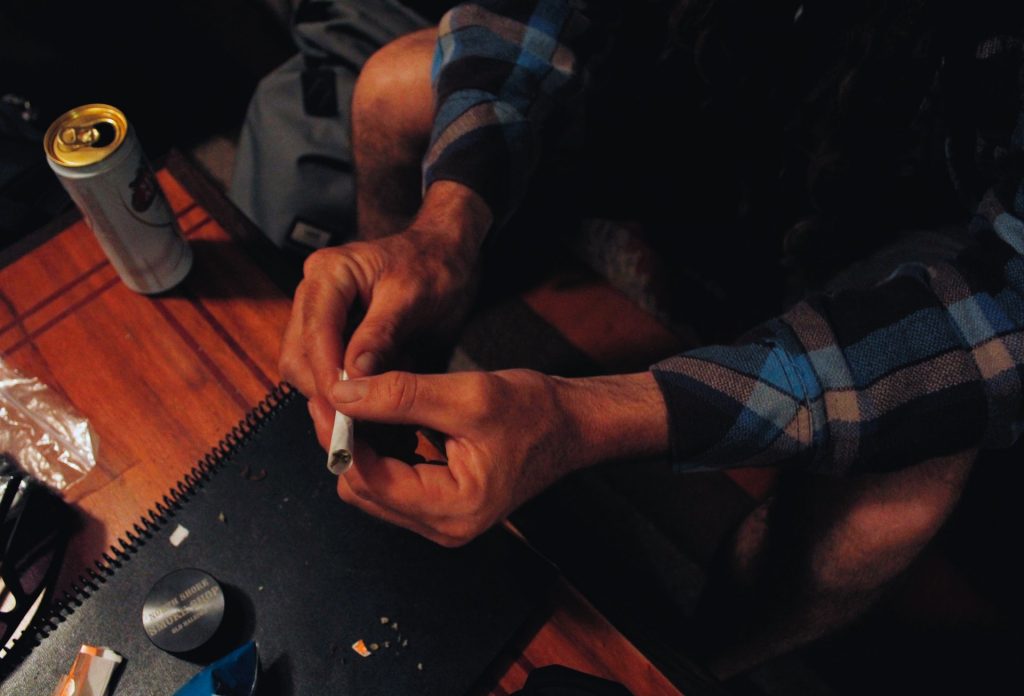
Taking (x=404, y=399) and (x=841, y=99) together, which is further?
(x=841, y=99)

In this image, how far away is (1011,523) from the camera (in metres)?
1.13

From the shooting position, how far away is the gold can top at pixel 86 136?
0.68 meters

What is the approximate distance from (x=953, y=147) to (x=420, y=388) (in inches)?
27.6

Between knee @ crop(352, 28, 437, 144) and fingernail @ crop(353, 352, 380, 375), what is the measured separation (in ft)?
1.78

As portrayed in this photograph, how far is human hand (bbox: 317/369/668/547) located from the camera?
612 mm

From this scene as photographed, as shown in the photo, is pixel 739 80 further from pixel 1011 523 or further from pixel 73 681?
pixel 73 681

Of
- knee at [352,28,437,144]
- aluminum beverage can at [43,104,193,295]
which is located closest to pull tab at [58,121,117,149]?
aluminum beverage can at [43,104,193,295]

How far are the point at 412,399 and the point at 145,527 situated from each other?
0.30m

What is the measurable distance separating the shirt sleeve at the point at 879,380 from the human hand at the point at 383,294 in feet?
0.83

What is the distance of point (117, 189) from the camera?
71 cm

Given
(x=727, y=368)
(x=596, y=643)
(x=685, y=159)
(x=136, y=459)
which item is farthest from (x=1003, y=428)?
(x=136, y=459)

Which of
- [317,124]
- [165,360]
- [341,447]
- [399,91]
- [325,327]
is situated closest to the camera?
[341,447]

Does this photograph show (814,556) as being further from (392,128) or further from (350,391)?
(392,128)

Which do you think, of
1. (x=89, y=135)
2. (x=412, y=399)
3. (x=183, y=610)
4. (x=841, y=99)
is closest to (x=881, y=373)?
(x=841, y=99)
